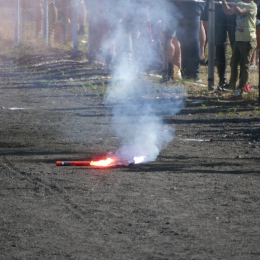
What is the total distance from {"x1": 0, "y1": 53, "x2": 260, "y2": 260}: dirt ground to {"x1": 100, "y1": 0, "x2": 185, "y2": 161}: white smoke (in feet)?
0.74

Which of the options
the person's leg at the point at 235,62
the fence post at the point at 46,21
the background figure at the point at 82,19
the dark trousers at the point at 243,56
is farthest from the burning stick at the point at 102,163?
the fence post at the point at 46,21

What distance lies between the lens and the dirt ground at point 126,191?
14.2 ft

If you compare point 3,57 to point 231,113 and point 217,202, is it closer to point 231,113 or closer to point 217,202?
point 231,113

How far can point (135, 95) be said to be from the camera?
1175 centimetres

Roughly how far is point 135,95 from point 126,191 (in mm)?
6235

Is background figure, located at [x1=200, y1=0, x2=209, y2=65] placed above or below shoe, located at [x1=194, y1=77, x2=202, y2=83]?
above

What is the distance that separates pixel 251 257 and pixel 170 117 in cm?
569

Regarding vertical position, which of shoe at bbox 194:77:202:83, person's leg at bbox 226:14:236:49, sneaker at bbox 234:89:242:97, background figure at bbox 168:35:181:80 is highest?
person's leg at bbox 226:14:236:49

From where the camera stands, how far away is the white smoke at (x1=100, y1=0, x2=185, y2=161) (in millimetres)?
7846

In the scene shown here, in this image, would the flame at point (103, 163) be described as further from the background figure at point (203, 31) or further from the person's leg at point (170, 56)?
Result: the background figure at point (203, 31)

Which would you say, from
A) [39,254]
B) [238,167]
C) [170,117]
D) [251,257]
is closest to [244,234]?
[251,257]

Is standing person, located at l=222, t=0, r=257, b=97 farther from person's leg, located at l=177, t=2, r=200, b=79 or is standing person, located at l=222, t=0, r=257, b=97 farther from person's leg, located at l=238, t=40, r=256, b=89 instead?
person's leg, located at l=177, t=2, r=200, b=79

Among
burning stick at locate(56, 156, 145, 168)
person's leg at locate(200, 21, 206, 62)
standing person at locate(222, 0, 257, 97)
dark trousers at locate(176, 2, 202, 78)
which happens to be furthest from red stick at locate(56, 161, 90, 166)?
person's leg at locate(200, 21, 206, 62)

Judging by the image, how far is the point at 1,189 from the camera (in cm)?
571
